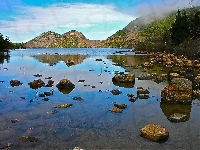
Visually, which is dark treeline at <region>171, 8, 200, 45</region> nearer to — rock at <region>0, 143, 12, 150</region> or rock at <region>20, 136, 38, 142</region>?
rock at <region>20, 136, 38, 142</region>

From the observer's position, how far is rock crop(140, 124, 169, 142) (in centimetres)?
1698

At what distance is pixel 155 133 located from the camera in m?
17.2

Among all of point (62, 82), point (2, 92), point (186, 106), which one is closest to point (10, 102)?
point (2, 92)

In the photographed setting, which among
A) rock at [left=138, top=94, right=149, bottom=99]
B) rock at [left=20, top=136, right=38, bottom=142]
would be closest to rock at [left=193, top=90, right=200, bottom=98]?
rock at [left=138, top=94, right=149, bottom=99]

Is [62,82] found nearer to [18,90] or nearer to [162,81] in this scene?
[18,90]

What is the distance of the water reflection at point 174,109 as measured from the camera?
2320 centimetres

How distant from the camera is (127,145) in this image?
1642 cm

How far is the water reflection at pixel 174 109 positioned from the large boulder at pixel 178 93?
2.64 feet

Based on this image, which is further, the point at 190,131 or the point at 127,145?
the point at 190,131

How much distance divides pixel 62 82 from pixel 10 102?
9435 millimetres

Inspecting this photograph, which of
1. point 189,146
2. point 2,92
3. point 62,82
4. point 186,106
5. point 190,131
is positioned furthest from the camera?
point 62,82

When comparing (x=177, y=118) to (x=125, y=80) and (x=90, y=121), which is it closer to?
(x=90, y=121)

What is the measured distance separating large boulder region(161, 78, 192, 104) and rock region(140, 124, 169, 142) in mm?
9945

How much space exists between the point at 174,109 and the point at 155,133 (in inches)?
330
